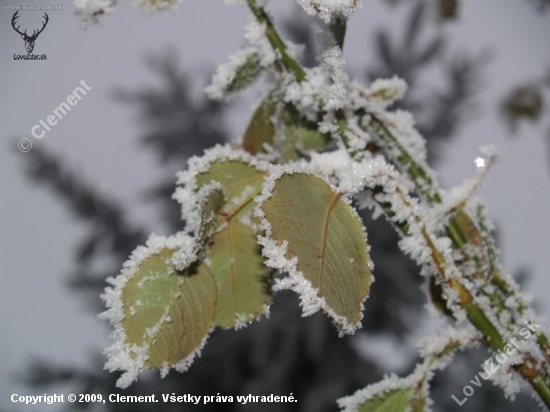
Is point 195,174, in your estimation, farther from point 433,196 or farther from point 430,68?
point 430,68

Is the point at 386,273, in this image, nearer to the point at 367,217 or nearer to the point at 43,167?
the point at 367,217

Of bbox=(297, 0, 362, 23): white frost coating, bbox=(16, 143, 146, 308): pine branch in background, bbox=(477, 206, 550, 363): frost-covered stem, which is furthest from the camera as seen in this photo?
bbox=(16, 143, 146, 308): pine branch in background

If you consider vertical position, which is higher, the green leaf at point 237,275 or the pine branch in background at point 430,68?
the pine branch in background at point 430,68

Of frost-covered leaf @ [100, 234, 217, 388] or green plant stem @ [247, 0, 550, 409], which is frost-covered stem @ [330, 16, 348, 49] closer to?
green plant stem @ [247, 0, 550, 409]

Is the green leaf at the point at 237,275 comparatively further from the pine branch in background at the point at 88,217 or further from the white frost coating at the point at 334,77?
the pine branch in background at the point at 88,217

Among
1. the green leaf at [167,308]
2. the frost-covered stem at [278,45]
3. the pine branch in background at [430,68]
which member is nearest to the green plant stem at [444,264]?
the frost-covered stem at [278,45]

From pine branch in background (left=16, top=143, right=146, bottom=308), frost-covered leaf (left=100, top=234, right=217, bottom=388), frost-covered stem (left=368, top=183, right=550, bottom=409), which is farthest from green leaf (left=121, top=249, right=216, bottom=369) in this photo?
pine branch in background (left=16, top=143, right=146, bottom=308)

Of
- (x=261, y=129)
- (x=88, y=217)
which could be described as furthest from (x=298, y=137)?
(x=88, y=217)
